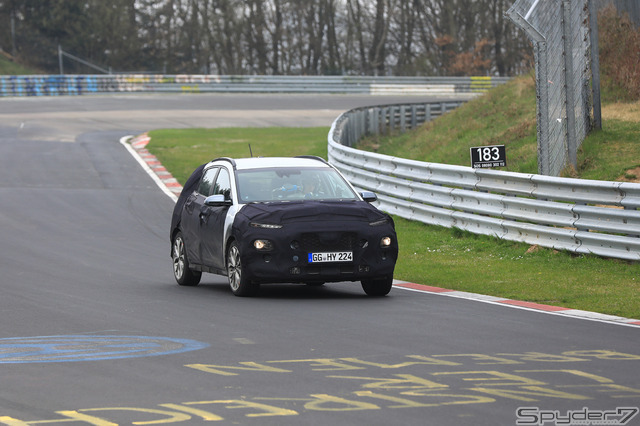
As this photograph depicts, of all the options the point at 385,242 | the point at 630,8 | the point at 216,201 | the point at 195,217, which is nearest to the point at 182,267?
the point at 195,217

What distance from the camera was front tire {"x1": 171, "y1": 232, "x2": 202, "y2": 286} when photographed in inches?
558

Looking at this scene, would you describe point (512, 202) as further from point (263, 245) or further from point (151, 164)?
point (151, 164)

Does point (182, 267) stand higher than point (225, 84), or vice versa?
point (225, 84)

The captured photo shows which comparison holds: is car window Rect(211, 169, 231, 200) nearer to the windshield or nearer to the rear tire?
the windshield

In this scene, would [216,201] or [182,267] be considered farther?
[182,267]

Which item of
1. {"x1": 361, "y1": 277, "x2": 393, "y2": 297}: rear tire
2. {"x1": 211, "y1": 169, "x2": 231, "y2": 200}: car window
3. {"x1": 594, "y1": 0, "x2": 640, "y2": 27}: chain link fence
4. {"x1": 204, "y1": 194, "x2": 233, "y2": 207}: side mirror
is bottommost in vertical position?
{"x1": 361, "y1": 277, "x2": 393, "y2": 297}: rear tire

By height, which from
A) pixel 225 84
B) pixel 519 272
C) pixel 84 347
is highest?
pixel 225 84

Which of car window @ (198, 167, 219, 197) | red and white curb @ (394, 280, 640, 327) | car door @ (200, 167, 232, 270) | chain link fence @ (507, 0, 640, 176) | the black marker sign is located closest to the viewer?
red and white curb @ (394, 280, 640, 327)

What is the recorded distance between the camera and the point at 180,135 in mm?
39250

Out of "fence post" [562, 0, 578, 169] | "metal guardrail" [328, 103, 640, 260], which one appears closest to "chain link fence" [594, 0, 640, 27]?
"metal guardrail" [328, 103, 640, 260]

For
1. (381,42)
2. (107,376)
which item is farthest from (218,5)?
(107,376)

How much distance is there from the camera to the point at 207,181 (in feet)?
46.9

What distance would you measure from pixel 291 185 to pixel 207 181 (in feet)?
5.00
